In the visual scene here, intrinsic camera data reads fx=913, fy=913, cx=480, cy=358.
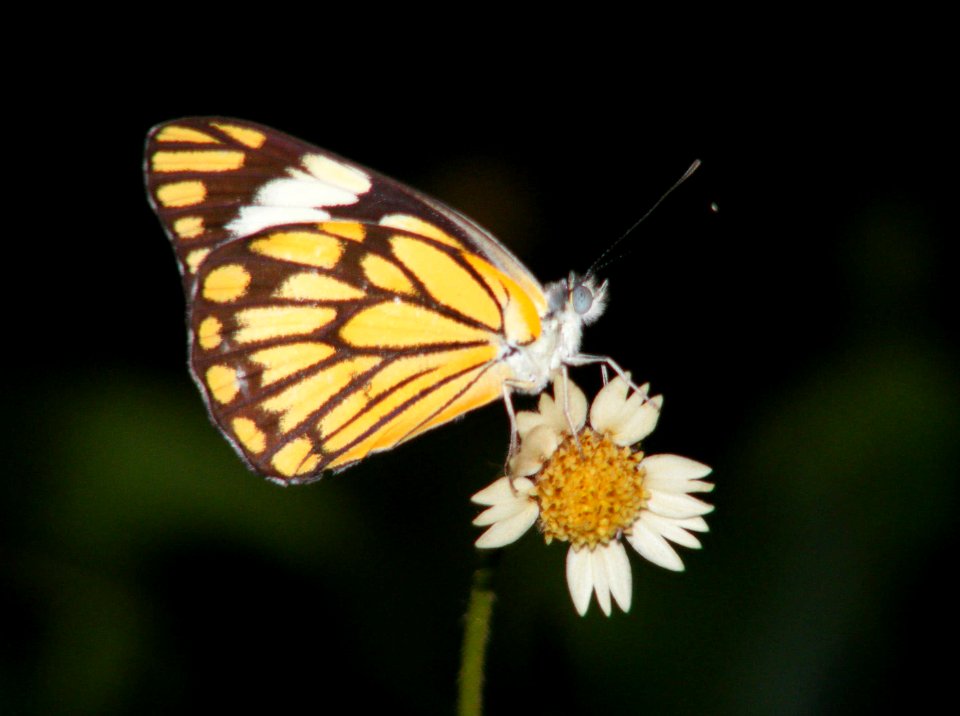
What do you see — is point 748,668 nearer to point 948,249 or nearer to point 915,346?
point 915,346

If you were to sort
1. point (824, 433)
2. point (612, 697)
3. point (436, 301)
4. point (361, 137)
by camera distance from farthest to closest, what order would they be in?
point (361, 137) → point (824, 433) → point (612, 697) → point (436, 301)

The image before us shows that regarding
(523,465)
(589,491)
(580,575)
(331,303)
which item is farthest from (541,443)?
(331,303)

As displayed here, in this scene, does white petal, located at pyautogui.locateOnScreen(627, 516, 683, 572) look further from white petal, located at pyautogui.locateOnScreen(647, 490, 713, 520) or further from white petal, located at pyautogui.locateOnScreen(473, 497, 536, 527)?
white petal, located at pyautogui.locateOnScreen(473, 497, 536, 527)

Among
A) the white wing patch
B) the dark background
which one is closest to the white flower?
the dark background

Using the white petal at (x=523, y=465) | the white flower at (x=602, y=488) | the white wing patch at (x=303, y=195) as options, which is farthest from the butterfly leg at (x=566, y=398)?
the white wing patch at (x=303, y=195)

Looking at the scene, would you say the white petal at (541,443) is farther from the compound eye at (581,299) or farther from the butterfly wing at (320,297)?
the compound eye at (581,299)

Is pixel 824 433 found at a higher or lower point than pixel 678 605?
higher

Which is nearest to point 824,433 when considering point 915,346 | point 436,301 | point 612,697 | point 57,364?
point 915,346

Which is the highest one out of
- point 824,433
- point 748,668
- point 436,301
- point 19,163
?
point 19,163
